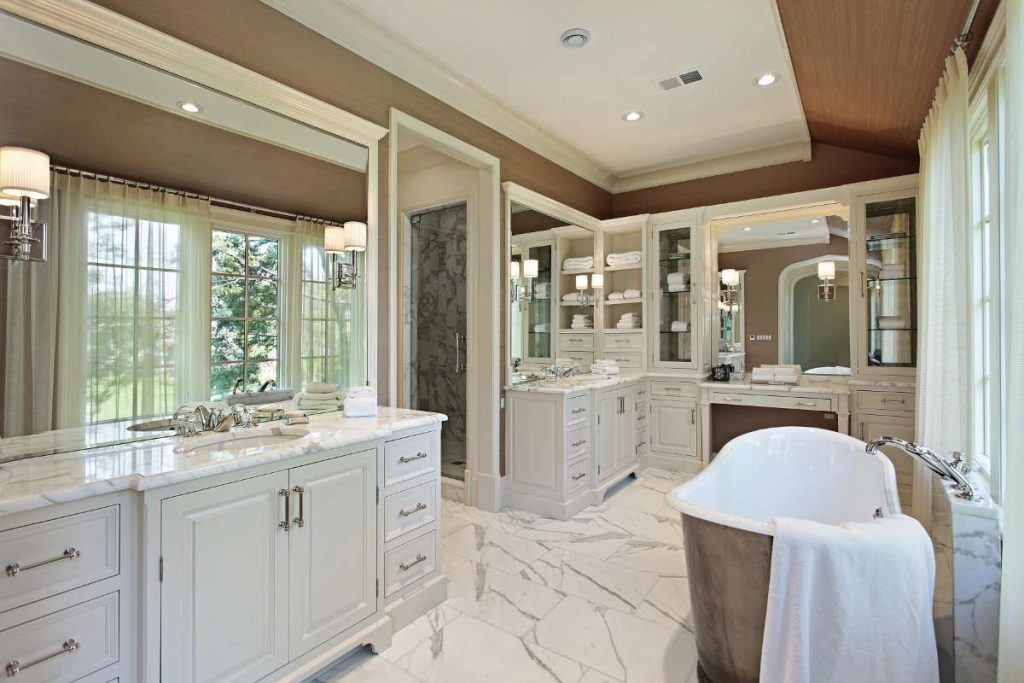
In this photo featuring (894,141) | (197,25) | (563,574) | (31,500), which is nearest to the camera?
(31,500)

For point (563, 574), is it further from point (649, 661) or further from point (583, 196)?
point (583, 196)

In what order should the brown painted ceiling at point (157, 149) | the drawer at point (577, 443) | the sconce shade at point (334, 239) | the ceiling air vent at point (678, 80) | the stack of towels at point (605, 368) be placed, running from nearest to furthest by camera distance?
the brown painted ceiling at point (157, 149)
the sconce shade at point (334, 239)
the ceiling air vent at point (678, 80)
the drawer at point (577, 443)
the stack of towels at point (605, 368)

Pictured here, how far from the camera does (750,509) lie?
266cm

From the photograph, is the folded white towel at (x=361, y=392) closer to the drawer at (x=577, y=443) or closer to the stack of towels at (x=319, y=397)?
the stack of towels at (x=319, y=397)

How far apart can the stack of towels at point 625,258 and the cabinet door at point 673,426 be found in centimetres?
137

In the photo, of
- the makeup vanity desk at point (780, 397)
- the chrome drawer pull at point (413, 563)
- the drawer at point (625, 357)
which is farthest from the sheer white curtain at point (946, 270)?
the chrome drawer pull at point (413, 563)

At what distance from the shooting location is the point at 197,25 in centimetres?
198

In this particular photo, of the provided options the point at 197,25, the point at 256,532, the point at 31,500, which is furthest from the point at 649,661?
the point at 197,25

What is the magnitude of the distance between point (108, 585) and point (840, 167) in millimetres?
5141

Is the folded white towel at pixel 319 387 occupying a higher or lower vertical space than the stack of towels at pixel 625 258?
lower

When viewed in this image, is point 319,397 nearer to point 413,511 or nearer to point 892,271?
point 413,511

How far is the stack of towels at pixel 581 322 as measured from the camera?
180 inches

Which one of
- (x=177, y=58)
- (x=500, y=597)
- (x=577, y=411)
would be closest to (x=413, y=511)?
(x=500, y=597)

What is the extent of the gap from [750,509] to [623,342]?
7.77ft
